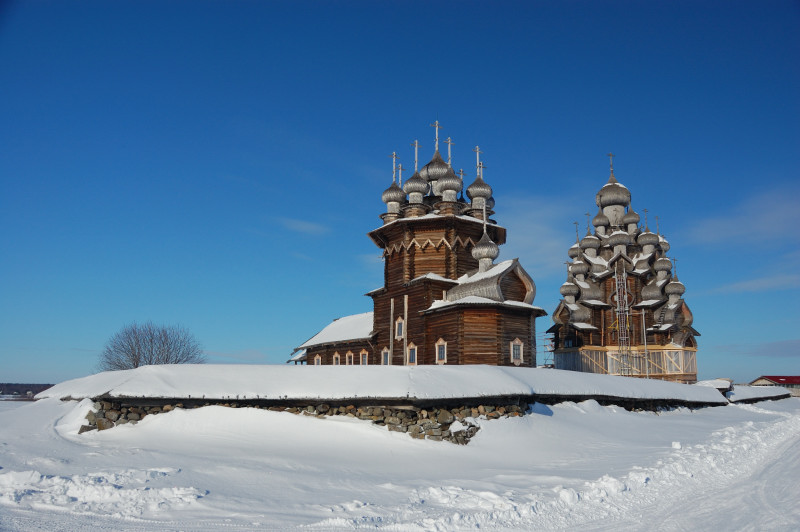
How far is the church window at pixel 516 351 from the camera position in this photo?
26.1 m

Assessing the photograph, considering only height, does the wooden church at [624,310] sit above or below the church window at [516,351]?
above

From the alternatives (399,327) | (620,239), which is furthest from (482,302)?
(620,239)

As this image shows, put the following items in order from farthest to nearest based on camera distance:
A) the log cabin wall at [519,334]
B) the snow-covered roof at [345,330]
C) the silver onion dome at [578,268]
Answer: the silver onion dome at [578,268] < the snow-covered roof at [345,330] < the log cabin wall at [519,334]

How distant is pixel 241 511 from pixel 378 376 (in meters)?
7.31

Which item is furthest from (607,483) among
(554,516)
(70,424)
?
(70,424)

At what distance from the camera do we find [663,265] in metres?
43.7

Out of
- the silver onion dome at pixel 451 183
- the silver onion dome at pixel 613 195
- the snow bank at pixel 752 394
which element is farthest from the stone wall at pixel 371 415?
the silver onion dome at pixel 613 195

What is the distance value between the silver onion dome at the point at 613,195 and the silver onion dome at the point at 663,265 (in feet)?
22.9

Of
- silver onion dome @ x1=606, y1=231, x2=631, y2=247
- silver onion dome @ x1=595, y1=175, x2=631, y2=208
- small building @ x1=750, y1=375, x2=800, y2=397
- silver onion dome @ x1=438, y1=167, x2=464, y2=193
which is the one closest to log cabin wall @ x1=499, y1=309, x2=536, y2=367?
silver onion dome @ x1=438, y1=167, x2=464, y2=193

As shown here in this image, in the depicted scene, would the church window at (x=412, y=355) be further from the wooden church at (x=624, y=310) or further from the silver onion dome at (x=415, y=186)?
the wooden church at (x=624, y=310)

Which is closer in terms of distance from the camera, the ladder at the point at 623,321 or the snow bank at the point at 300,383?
the snow bank at the point at 300,383

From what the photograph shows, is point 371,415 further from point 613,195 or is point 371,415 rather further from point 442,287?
point 613,195

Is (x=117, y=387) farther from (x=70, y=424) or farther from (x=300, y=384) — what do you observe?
(x=300, y=384)

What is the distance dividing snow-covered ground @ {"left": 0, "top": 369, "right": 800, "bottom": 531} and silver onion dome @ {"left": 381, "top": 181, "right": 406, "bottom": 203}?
19.1 meters
